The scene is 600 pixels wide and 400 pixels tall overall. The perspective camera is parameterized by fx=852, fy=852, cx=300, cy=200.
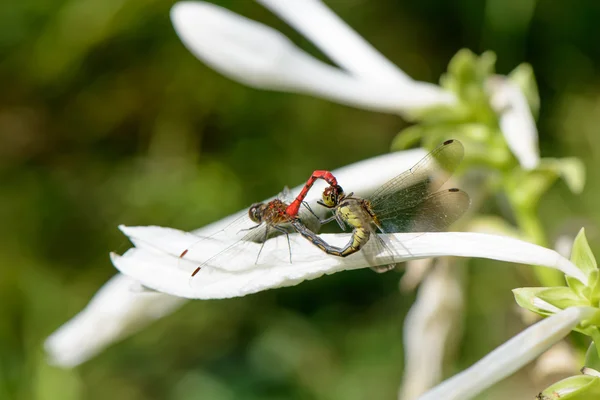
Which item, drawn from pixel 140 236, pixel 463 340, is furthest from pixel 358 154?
pixel 140 236

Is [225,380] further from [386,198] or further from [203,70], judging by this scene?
[386,198]

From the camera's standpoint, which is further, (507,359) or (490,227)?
(490,227)

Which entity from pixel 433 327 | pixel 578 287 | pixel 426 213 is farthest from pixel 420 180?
pixel 433 327

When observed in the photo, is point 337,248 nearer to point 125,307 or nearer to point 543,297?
point 543,297

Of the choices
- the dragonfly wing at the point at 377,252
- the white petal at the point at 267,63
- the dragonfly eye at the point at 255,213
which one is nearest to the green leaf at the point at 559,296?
the dragonfly wing at the point at 377,252

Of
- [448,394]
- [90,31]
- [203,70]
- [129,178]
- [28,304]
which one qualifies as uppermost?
[90,31]

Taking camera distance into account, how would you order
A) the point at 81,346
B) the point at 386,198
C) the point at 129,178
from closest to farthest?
the point at 386,198, the point at 81,346, the point at 129,178
